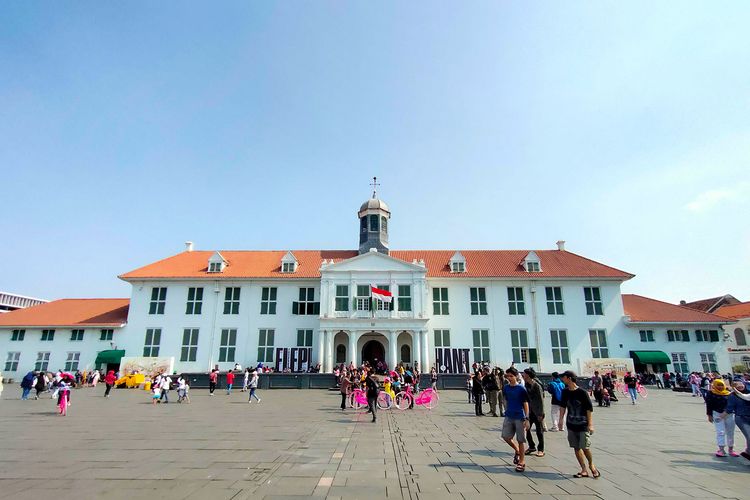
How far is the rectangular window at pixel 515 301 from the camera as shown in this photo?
33.8 metres

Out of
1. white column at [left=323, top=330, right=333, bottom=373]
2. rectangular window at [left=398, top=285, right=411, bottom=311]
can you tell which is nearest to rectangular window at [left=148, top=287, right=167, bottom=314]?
white column at [left=323, top=330, right=333, bottom=373]

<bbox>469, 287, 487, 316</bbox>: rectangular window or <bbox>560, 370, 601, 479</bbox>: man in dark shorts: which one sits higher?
<bbox>469, 287, 487, 316</bbox>: rectangular window

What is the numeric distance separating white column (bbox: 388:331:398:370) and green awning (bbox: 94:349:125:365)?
22.8 metres

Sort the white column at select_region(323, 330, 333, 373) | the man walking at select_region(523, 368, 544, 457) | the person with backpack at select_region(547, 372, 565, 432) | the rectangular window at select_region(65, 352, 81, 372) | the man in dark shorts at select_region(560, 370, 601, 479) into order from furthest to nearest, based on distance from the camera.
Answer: the rectangular window at select_region(65, 352, 81, 372)
the white column at select_region(323, 330, 333, 373)
the person with backpack at select_region(547, 372, 565, 432)
the man walking at select_region(523, 368, 544, 457)
the man in dark shorts at select_region(560, 370, 601, 479)

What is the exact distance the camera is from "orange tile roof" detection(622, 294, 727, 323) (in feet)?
109

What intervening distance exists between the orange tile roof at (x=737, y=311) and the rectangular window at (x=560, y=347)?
3384 centimetres

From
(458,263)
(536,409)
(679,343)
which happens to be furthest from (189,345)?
(679,343)

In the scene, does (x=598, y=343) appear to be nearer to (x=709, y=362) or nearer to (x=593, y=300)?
(x=593, y=300)

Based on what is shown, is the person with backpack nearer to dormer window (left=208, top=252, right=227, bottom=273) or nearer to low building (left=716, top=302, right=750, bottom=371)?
dormer window (left=208, top=252, right=227, bottom=273)

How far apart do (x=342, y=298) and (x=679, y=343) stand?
29.1 m

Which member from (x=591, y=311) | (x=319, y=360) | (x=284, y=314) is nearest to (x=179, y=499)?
(x=319, y=360)

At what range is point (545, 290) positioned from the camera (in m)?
34.3

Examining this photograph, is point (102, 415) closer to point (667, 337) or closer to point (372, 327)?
point (372, 327)

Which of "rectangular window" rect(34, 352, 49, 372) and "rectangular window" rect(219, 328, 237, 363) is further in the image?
"rectangular window" rect(219, 328, 237, 363)
